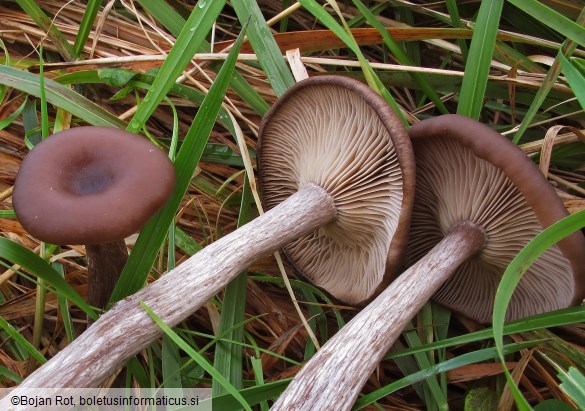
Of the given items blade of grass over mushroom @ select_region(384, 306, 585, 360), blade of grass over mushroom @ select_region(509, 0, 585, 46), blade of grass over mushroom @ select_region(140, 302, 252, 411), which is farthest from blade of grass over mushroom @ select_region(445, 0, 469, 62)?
blade of grass over mushroom @ select_region(140, 302, 252, 411)

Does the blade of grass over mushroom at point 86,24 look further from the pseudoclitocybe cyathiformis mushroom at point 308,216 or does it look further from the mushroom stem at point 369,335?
the mushroom stem at point 369,335

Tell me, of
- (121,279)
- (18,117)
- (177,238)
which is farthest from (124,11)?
(121,279)

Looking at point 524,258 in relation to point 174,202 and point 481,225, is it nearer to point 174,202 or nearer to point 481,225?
point 481,225

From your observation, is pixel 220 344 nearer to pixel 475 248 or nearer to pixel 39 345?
pixel 39 345

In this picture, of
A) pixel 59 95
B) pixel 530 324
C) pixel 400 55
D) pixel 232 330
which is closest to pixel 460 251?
pixel 530 324

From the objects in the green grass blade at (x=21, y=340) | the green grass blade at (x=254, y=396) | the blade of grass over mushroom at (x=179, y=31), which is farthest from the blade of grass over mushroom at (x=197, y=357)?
the blade of grass over mushroom at (x=179, y=31)
